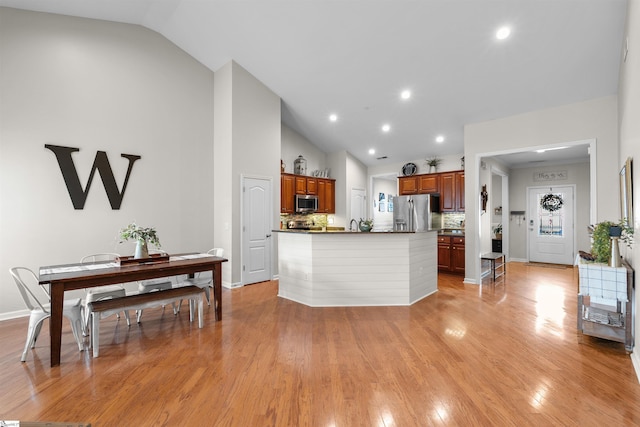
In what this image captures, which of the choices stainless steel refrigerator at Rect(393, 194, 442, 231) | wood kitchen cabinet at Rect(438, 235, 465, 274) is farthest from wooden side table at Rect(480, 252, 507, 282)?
stainless steel refrigerator at Rect(393, 194, 442, 231)

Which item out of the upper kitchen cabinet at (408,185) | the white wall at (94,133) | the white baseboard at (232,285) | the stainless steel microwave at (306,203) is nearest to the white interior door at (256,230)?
the white baseboard at (232,285)

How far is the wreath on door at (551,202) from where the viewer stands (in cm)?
807

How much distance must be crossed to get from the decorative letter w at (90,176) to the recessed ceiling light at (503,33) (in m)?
5.44

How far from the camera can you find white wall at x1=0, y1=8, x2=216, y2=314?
406 centimetres

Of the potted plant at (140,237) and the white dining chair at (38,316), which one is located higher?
the potted plant at (140,237)

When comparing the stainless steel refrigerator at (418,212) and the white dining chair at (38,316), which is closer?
the white dining chair at (38,316)

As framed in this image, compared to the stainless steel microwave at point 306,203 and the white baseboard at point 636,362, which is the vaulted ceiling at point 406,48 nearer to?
the stainless steel microwave at point 306,203

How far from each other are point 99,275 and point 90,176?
7.80 ft

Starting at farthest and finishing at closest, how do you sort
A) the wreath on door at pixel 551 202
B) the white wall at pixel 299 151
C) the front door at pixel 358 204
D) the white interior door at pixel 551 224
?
the front door at pixel 358 204 < the wreath on door at pixel 551 202 < the white interior door at pixel 551 224 < the white wall at pixel 299 151

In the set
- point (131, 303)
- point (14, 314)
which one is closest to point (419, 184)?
point (131, 303)

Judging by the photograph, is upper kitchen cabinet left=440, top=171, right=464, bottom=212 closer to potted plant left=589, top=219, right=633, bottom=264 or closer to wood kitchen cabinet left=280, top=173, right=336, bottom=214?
wood kitchen cabinet left=280, top=173, right=336, bottom=214

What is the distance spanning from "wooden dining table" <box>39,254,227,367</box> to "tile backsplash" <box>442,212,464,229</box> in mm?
5737

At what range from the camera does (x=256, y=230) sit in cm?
591

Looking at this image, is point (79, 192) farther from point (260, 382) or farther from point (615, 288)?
point (615, 288)
